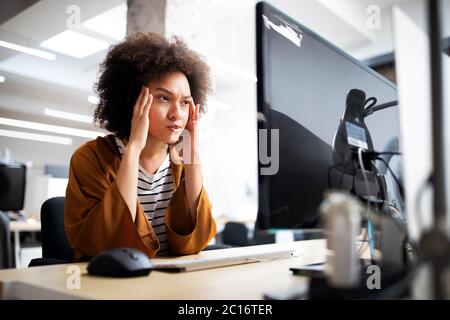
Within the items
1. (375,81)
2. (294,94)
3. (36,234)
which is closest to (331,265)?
(294,94)

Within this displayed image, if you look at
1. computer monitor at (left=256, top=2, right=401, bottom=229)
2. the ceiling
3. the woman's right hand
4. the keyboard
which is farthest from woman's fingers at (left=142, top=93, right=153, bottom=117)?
the ceiling

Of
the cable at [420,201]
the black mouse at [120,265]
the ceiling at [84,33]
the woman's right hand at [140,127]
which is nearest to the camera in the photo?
the cable at [420,201]

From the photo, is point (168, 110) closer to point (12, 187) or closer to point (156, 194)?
point (156, 194)

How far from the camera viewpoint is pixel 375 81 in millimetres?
794

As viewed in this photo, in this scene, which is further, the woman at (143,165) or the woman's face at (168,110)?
the woman's face at (168,110)

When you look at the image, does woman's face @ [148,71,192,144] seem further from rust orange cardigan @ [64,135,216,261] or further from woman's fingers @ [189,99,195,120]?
rust orange cardigan @ [64,135,216,261]

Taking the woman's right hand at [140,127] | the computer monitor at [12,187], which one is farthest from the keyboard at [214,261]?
the computer monitor at [12,187]

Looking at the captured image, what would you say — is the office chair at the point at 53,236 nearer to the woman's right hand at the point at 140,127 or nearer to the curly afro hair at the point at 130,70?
the curly afro hair at the point at 130,70

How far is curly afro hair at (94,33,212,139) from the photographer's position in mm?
1256

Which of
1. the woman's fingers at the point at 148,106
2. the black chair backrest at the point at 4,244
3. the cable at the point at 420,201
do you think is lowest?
the black chair backrest at the point at 4,244

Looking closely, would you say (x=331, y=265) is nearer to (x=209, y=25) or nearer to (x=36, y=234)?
(x=209, y=25)

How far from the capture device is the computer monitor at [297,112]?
1.82 feet

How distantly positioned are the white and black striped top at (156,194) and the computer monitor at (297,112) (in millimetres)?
617
